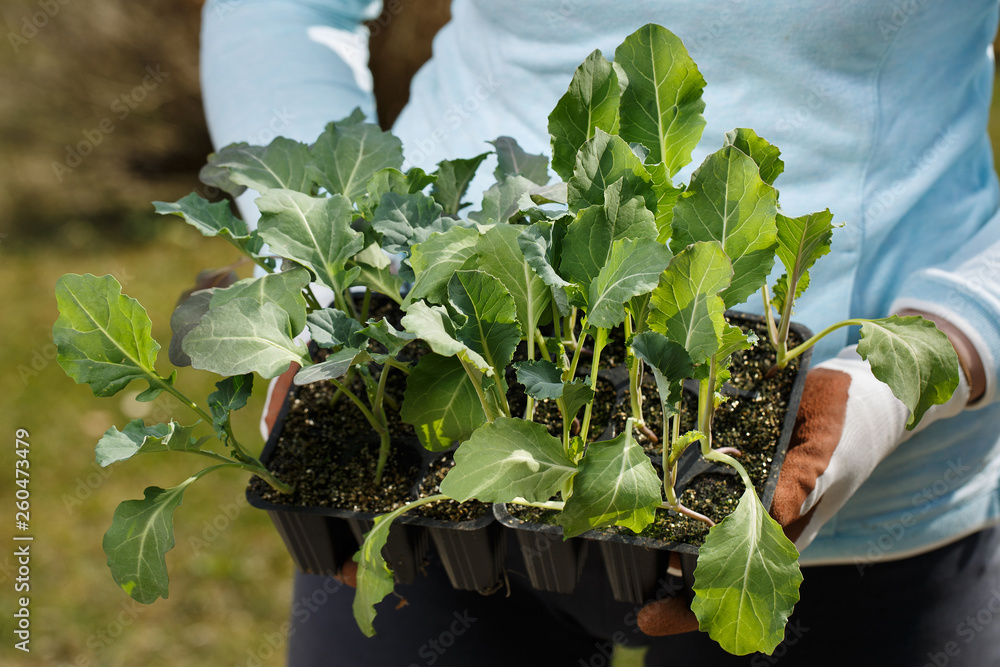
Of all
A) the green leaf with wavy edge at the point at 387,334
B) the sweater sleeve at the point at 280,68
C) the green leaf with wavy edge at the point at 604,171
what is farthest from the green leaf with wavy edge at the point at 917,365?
the sweater sleeve at the point at 280,68

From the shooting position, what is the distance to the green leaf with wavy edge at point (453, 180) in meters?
0.66

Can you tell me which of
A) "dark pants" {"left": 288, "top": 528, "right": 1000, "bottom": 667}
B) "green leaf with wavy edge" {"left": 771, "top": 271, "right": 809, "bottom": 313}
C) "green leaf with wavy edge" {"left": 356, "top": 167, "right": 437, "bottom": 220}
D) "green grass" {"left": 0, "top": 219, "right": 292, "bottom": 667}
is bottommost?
"green grass" {"left": 0, "top": 219, "right": 292, "bottom": 667}

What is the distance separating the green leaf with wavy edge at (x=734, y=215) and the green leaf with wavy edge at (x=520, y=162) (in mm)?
145

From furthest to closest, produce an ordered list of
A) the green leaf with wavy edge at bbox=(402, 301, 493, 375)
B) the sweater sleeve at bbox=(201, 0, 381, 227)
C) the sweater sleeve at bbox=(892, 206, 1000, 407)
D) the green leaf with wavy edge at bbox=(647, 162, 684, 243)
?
the sweater sleeve at bbox=(201, 0, 381, 227)
the sweater sleeve at bbox=(892, 206, 1000, 407)
the green leaf with wavy edge at bbox=(647, 162, 684, 243)
the green leaf with wavy edge at bbox=(402, 301, 493, 375)

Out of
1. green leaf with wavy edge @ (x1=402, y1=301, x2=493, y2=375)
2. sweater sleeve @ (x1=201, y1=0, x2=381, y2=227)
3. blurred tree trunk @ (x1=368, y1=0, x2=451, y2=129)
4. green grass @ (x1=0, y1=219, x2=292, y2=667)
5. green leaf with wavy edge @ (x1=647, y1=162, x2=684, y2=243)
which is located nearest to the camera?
green leaf with wavy edge @ (x1=402, y1=301, x2=493, y2=375)

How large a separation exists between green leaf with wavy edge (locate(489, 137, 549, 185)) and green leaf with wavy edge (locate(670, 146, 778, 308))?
15 centimetres

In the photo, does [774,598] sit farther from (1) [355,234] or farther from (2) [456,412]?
(1) [355,234]

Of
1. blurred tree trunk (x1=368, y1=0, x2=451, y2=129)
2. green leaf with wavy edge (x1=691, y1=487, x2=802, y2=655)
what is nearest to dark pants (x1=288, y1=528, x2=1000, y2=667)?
green leaf with wavy edge (x1=691, y1=487, x2=802, y2=655)

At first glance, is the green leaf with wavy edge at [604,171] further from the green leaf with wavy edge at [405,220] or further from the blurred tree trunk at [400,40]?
the blurred tree trunk at [400,40]

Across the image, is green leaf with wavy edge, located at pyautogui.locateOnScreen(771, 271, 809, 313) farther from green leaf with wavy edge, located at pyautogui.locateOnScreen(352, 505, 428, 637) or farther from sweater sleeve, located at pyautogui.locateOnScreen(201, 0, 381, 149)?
sweater sleeve, located at pyautogui.locateOnScreen(201, 0, 381, 149)

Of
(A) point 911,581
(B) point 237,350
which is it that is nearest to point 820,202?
(A) point 911,581

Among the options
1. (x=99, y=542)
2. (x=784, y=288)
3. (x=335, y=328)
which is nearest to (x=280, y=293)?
(x=335, y=328)

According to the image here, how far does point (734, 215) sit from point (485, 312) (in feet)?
0.56

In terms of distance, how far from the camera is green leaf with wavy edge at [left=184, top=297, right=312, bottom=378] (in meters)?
0.53
